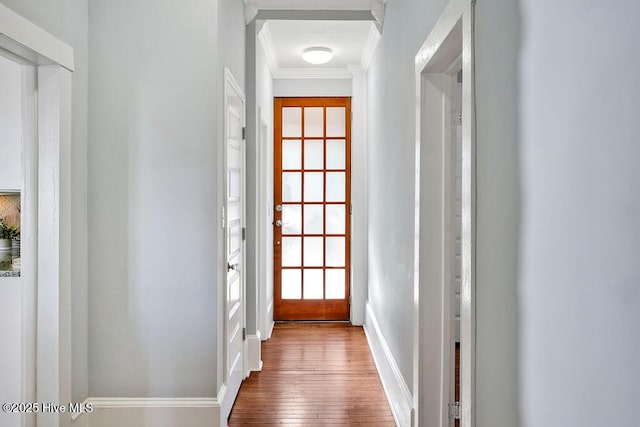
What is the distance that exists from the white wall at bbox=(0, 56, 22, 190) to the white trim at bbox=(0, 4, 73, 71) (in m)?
0.22

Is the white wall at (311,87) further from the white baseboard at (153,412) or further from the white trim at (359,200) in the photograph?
the white baseboard at (153,412)

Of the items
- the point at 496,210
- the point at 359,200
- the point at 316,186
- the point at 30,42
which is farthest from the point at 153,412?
the point at 316,186

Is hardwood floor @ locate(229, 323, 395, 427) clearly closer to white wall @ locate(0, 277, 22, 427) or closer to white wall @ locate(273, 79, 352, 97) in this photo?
white wall @ locate(0, 277, 22, 427)

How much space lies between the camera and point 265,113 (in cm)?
451

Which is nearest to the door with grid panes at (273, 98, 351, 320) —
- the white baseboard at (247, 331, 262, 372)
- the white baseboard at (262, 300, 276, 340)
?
the white baseboard at (262, 300, 276, 340)

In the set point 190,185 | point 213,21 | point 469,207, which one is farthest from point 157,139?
point 469,207

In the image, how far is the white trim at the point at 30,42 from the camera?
68.0 inches

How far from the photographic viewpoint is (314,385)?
339 cm

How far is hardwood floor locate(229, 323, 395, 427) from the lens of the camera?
2883 millimetres

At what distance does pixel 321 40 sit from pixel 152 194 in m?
2.40

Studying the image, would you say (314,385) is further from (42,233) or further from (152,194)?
(42,233)

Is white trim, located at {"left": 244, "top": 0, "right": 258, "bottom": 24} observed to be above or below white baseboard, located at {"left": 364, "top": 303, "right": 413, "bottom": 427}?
above

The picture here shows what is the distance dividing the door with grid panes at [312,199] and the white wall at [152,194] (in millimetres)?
2627

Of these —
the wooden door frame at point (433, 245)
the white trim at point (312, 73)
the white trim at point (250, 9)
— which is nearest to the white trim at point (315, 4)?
the white trim at point (250, 9)
